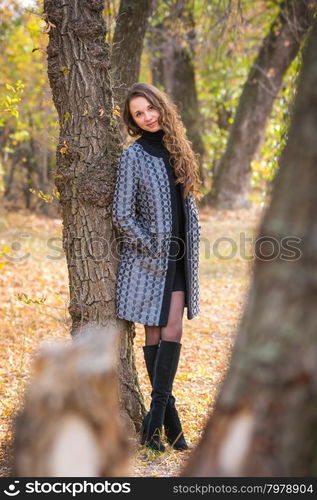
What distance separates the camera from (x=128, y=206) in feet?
10.7

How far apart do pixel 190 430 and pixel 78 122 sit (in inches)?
76.5

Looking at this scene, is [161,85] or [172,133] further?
[161,85]

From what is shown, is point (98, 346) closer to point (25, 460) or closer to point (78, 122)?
point (25, 460)

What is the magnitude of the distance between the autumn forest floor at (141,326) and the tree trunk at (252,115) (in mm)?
1189

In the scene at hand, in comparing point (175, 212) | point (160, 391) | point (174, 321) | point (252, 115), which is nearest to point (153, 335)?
point (174, 321)

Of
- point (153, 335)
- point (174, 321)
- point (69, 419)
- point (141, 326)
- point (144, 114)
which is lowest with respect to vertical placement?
point (141, 326)

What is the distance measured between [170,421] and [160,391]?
26 cm

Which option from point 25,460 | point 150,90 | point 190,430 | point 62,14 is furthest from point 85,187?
point 25,460

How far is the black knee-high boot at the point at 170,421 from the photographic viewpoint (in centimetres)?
342

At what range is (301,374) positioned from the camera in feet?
4.95

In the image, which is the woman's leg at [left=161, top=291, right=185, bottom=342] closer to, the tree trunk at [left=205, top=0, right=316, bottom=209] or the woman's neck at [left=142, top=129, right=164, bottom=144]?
the woman's neck at [left=142, top=129, right=164, bottom=144]

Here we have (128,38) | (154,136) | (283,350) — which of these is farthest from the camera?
(128,38)

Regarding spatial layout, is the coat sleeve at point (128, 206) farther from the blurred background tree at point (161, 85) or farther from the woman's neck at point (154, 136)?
the blurred background tree at point (161, 85)

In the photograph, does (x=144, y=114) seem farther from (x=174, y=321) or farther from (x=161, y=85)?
(x=161, y=85)
